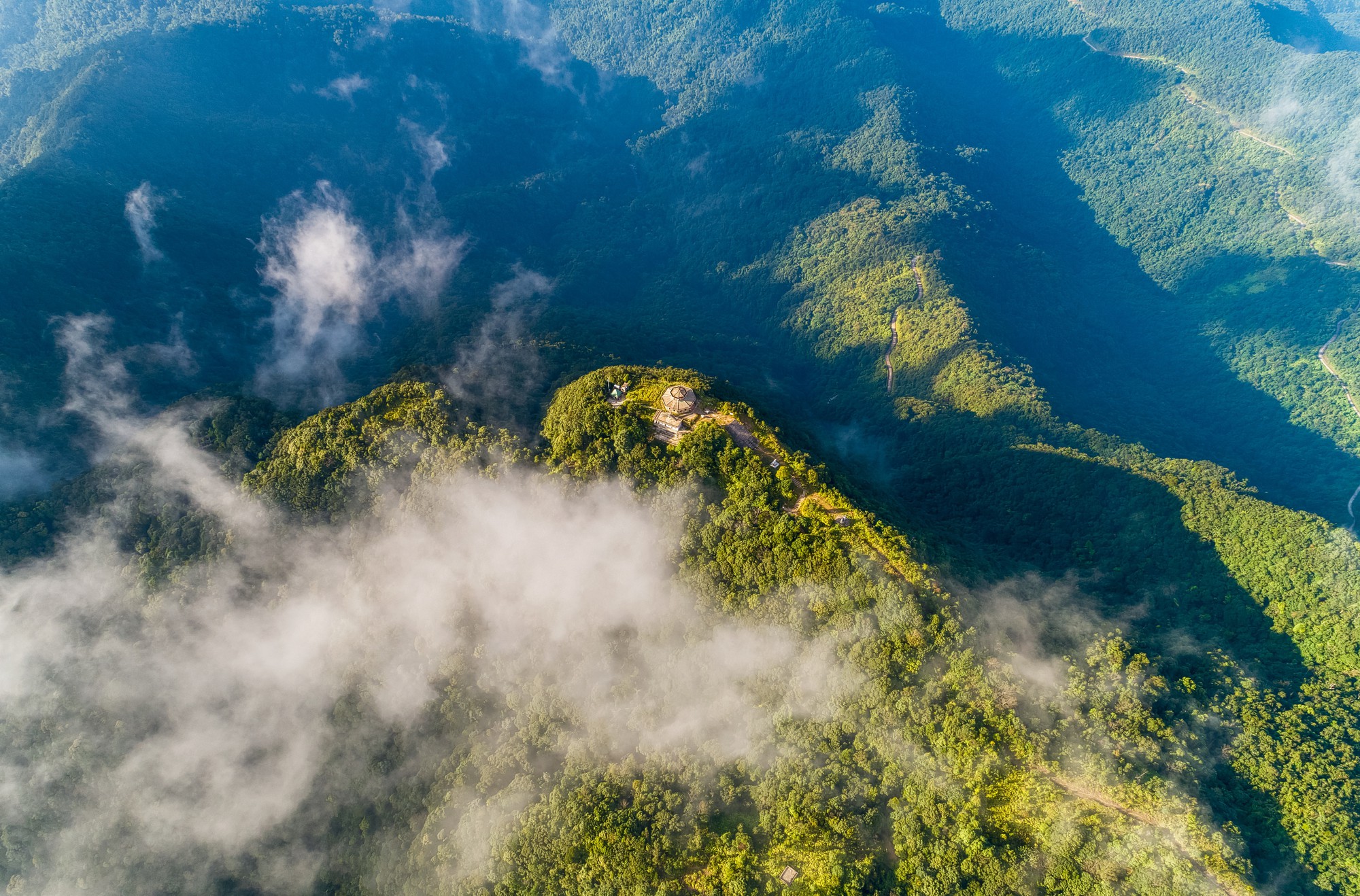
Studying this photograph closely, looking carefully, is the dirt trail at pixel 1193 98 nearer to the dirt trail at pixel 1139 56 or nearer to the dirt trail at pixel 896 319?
the dirt trail at pixel 1139 56

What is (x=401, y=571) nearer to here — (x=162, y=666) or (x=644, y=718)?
(x=162, y=666)

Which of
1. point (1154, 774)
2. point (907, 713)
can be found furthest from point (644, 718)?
point (1154, 774)

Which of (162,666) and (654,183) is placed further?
(654,183)

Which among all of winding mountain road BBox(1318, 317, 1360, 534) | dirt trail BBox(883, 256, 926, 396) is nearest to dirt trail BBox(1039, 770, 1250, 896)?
dirt trail BBox(883, 256, 926, 396)

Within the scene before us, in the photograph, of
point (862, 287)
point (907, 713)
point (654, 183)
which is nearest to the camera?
point (907, 713)

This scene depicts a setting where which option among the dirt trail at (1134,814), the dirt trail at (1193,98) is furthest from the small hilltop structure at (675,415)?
the dirt trail at (1193,98)

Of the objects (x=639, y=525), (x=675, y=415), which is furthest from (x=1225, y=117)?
(x=639, y=525)

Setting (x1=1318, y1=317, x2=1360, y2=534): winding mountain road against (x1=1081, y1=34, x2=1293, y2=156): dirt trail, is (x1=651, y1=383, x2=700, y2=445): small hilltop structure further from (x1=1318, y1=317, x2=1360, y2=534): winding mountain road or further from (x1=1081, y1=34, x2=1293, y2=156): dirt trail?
(x1=1081, y1=34, x2=1293, y2=156): dirt trail

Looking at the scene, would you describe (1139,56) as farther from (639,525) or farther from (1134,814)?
(1134,814)
